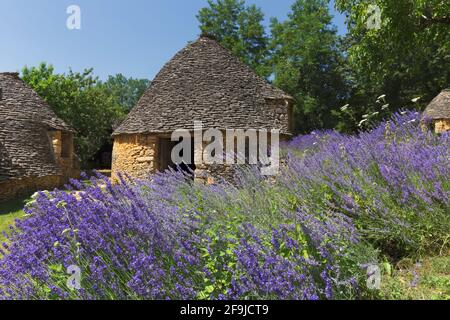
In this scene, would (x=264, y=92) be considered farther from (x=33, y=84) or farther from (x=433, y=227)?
(x=33, y=84)

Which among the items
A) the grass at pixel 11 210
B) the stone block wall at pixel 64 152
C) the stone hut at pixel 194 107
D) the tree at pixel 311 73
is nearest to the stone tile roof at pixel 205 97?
the stone hut at pixel 194 107

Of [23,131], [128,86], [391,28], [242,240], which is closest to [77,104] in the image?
[23,131]

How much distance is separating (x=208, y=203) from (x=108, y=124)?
24156 mm

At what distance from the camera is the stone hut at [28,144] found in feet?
43.7

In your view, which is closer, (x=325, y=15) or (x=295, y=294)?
(x=295, y=294)

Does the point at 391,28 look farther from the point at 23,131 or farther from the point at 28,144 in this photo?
the point at 23,131

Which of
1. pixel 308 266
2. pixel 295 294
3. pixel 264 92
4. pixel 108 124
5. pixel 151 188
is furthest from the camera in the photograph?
pixel 108 124

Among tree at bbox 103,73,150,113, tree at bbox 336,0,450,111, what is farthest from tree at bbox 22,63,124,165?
tree at bbox 103,73,150,113

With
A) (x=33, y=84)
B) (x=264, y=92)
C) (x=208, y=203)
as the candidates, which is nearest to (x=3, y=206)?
(x=264, y=92)

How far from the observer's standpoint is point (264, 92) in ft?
46.2

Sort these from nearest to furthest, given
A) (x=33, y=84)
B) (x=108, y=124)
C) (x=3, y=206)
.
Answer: (x=3, y=206) < (x=33, y=84) < (x=108, y=124)

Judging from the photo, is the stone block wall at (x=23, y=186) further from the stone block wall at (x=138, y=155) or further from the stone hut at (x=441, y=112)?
the stone hut at (x=441, y=112)

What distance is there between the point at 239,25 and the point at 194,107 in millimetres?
18316

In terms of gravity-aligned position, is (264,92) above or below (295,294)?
above
